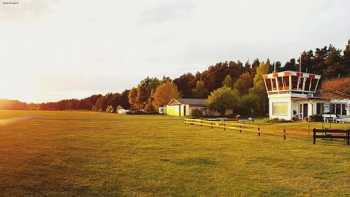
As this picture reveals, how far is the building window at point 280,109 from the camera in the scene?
5031cm

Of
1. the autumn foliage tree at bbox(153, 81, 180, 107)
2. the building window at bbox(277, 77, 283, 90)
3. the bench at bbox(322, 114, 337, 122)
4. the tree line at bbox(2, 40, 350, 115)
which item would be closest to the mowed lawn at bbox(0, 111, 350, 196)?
the bench at bbox(322, 114, 337, 122)

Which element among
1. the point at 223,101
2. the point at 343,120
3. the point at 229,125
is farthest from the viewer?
the point at 223,101

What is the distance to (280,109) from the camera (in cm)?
5141

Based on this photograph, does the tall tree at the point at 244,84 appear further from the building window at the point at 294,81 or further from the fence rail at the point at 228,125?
the fence rail at the point at 228,125

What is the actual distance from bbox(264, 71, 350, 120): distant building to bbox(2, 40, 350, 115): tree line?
5357mm

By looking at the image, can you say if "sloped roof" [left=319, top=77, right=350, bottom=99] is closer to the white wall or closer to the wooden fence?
the white wall

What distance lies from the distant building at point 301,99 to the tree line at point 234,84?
536 cm

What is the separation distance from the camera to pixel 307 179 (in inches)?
459

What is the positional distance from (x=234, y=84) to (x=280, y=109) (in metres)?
48.3

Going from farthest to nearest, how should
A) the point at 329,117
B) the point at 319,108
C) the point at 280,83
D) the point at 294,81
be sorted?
the point at 280,83, the point at 294,81, the point at 319,108, the point at 329,117

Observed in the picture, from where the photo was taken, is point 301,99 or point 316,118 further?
point 301,99

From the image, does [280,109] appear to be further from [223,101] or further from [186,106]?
[186,106]

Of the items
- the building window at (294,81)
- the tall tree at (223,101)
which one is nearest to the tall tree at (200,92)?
the tall tree at (223,101)

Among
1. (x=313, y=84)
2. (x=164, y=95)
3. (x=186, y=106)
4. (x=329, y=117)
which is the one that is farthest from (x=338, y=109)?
(x=164, y=95)
